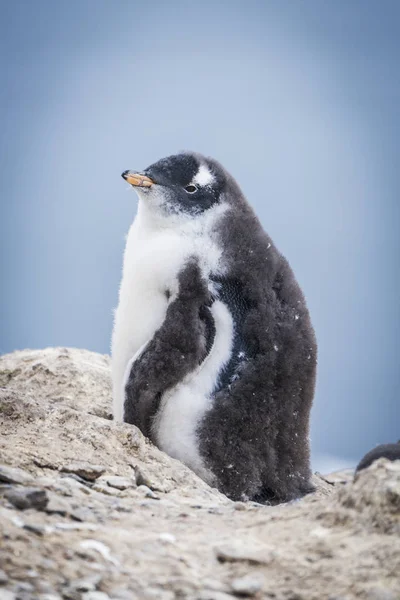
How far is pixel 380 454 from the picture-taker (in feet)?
6.32

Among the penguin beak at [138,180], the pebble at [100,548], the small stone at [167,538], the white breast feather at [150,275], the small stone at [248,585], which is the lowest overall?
the pebble at [100,548]

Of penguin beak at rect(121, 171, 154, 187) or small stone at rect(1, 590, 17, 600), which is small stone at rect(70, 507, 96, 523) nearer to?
small stone at rect(1, 590, 17, 600)

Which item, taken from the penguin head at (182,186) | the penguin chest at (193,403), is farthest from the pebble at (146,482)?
the penguin head at (182,186)

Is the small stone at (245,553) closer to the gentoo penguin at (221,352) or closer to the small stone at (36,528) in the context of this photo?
the small stone at (36,528)

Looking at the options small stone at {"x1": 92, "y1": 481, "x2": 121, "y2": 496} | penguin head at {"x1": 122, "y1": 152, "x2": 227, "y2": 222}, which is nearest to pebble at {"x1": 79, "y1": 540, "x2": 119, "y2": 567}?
small stone at {"x1": 92, "y1": 481, "x2": 121, "y2": 496}

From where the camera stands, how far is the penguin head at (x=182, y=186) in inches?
107

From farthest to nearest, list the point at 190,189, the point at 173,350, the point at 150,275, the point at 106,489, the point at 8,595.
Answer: the point at 190,189 → the point at 150,275 → the point at 173,350 → the point at 106,489 → the point at 8,595

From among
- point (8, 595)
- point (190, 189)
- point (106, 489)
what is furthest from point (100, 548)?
point (190, 189)

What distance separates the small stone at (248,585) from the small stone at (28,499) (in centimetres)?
39

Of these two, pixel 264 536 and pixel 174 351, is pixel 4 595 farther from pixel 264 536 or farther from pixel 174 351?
pixel 174 351

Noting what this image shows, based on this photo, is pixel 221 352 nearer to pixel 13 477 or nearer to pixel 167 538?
pixel 13 477

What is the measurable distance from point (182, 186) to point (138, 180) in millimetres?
143

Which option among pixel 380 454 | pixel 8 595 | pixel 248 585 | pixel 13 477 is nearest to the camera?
pixel 8 595

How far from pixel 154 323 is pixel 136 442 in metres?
0.44
